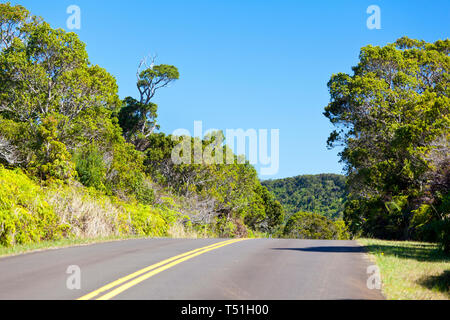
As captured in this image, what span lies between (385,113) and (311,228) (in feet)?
184

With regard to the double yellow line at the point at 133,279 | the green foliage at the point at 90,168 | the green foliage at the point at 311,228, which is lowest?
the green foliage at the point at 311,228

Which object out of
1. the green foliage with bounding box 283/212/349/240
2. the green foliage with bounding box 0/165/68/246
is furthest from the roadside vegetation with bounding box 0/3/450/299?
the green foliage with bounding box 283/212/349/240

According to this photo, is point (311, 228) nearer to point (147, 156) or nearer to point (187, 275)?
point (147, 156)

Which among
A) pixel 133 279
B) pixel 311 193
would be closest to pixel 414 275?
pixel 133 279

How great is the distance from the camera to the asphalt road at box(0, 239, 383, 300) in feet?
25.0

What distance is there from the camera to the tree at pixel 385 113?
27.7 meters

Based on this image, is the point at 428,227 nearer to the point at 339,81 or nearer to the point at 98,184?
the point at 98,184

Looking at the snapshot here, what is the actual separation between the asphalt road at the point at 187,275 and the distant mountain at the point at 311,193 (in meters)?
113

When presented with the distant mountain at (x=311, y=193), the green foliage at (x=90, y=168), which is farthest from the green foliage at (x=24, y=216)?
the distant mountain at (x=311, y=193)

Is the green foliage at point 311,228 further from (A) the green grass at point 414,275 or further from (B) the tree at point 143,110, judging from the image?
(A) the green grass at point 414,275

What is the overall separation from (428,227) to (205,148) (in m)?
30.1
